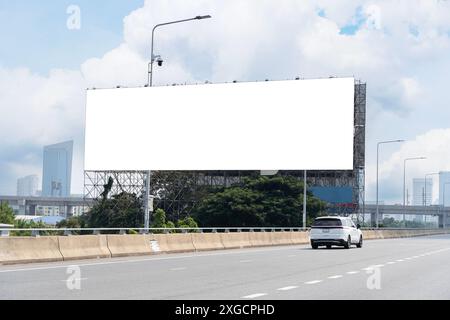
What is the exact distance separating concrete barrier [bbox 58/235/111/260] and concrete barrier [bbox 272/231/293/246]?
2089 centimetres

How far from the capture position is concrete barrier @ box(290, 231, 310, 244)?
51.8 m

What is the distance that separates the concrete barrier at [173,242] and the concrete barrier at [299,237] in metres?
17.3

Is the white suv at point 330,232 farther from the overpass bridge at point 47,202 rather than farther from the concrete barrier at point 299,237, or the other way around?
the overpass bridge at point 47,202

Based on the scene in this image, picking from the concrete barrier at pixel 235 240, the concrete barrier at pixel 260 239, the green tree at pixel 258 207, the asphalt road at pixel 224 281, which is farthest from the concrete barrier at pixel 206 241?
the green tree at pixel 258 207

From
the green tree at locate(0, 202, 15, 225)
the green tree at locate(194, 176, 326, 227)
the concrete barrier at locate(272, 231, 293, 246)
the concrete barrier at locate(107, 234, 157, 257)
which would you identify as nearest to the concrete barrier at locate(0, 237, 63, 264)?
the concrete barrier at locate(107, 234, 157, 257)

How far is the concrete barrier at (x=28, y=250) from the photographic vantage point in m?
22.5

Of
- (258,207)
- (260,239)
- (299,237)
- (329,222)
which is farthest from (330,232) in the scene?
(258,207)

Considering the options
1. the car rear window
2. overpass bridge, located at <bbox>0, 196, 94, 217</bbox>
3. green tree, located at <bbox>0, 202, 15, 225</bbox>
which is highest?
overpass bridge, located at <bbox>0, 196, 94, 217</bbox>

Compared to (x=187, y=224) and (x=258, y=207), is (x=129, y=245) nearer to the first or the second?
(x=187, y=224)

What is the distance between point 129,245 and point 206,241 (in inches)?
315

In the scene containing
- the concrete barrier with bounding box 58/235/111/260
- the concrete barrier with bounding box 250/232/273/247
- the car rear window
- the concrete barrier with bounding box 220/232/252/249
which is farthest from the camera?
the concrete barrier with bounding box 250/232/273/247

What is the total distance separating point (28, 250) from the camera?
23.6 m

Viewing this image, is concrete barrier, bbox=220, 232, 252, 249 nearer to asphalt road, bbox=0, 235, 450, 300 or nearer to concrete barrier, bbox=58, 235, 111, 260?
concrete barrier, bbox=58, 235, 111, 260

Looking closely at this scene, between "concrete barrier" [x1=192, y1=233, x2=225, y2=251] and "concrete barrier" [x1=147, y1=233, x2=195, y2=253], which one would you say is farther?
"concrete barrier" [x1=192, y1=233, x2=225, y2=251]
